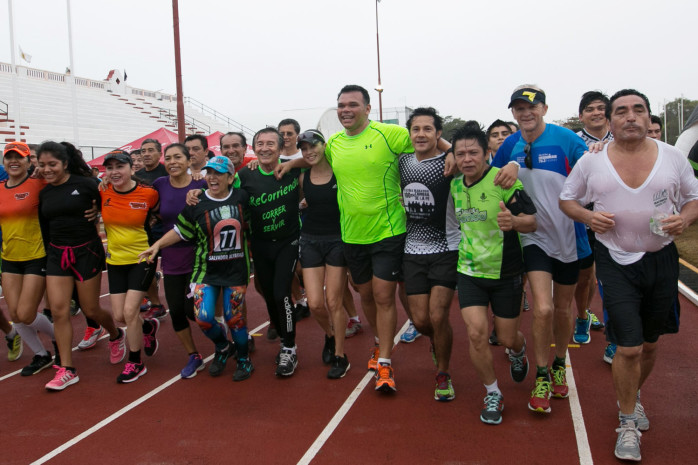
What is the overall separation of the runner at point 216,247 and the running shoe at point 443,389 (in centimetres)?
180

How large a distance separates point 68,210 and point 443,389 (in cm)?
377

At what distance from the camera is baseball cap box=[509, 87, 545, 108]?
13.0 ft

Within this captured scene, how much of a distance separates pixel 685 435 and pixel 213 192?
4.06 m

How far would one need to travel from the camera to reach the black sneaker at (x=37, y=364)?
17.1 feet

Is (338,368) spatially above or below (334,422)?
above

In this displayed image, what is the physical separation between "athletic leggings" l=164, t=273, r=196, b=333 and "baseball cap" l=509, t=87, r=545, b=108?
3313 mm

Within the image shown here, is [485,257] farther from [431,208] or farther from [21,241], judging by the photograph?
[21,241]

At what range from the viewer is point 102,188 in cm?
512

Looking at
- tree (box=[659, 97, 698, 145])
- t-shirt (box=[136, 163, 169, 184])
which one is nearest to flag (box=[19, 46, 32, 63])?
t-shirt (box=[136, 163, 169, 184])

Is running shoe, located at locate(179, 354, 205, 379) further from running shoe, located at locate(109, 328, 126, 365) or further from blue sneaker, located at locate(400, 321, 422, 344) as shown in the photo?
blue sneaker, located at locate(400, 321, 422, 344)

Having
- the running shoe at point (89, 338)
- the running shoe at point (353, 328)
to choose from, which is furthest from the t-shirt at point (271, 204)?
the running shoe at point (89, 338)

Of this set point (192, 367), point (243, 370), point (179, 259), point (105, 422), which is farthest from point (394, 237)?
point (105, 422)

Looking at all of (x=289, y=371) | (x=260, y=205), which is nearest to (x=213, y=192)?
(x=260, y=205)

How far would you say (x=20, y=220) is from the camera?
511 cm
